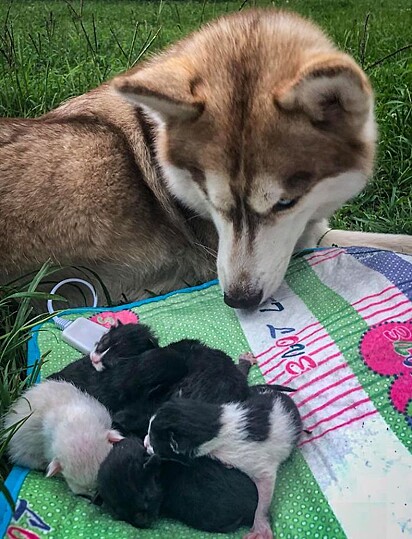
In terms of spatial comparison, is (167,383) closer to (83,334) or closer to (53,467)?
(53,467)

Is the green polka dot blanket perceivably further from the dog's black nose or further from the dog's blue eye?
the dog's blue eye

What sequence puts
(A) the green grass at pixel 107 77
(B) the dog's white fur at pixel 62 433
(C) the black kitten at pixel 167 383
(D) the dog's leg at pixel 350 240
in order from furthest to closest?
(D) the dog's leg at pixel 350 240 → (A) the green grass at pixel 107 77 → (C) the black kitten at pixel 167 383 → (B) the dog's white fur at pixel 62 433

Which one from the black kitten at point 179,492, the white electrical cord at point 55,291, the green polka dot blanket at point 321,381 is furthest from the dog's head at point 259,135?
the black kitten at point 179,492

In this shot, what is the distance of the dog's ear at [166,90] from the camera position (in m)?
2.30

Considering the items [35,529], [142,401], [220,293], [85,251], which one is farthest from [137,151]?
[35,529]

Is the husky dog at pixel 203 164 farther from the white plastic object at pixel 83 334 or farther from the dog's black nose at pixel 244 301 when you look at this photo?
the white plastic object at pixel 83 334

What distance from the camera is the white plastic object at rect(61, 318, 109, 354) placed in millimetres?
2490

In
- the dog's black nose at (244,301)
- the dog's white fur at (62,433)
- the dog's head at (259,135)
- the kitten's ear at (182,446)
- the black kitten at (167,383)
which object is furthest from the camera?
the dog's black nose at (244,301)

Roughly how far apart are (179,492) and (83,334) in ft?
2.93

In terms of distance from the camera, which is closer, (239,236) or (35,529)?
(35,529)

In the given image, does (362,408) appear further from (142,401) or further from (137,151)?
(137,151)

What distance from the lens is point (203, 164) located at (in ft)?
8.05

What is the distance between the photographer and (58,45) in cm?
554

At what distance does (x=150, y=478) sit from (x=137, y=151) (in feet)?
5.05
